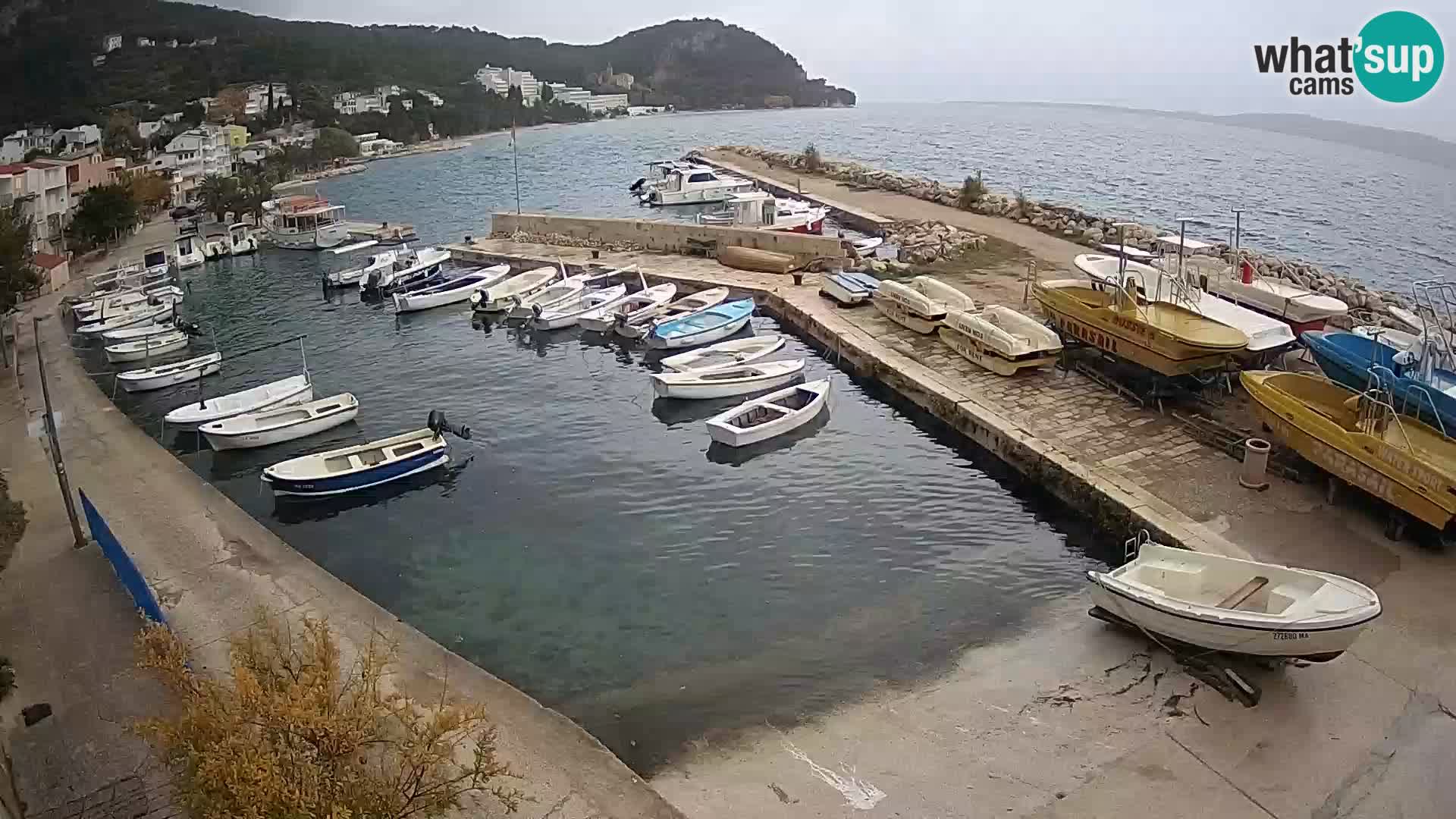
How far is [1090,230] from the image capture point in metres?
31.0

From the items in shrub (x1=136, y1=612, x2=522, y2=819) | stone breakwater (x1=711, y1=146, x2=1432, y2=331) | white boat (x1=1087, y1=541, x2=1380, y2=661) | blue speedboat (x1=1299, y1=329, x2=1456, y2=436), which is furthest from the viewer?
stone breakwater (x1=711, y1=146, x2=1432, y2=331)

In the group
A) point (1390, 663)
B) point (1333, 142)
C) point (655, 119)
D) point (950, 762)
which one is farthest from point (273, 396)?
point (1333, 142)

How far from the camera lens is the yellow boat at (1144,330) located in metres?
16.1

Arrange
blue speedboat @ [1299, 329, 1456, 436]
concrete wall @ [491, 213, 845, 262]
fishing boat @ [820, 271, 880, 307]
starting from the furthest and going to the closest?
concrete wall @ [491, 213, 845, 262] → fishing boat @ [820, 271, 880, 307] → blue speedboat @ [1299, 329, 1456, 436]

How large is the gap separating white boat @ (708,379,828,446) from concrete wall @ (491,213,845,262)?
11.2 m

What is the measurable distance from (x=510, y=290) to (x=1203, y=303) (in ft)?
63.9

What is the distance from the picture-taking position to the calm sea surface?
11320 mm

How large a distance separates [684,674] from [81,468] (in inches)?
507

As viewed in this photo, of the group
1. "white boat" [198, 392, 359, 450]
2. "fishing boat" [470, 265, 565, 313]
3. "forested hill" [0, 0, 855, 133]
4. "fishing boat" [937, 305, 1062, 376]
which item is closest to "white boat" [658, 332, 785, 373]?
"fishing boat" [937, 305, 1062, 376]

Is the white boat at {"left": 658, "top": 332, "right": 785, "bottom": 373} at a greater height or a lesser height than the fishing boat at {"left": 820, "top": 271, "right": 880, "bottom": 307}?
lesser

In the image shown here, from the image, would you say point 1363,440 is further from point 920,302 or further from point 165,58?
point 165,58

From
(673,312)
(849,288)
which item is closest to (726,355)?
(673,312)

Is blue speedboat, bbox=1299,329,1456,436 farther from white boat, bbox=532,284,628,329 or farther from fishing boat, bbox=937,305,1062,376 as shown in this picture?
white boat, bbox=532,284,628,329

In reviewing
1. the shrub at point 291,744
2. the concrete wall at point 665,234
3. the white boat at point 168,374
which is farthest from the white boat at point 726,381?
the shrub at point 291,744
